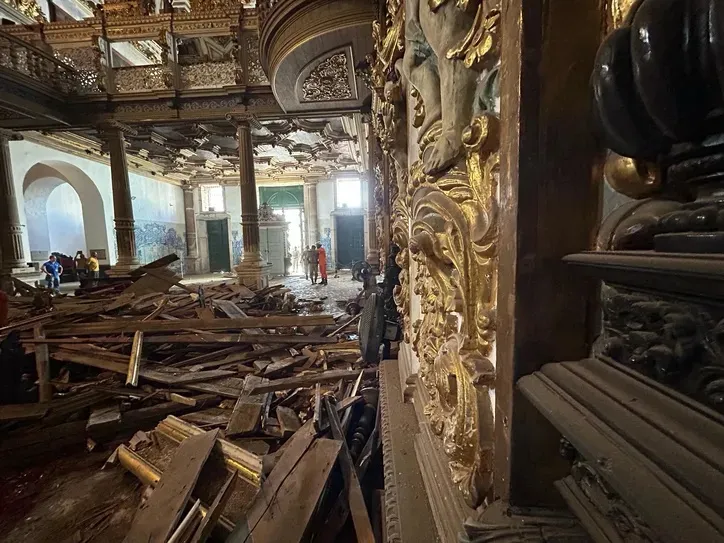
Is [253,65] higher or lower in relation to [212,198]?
higher

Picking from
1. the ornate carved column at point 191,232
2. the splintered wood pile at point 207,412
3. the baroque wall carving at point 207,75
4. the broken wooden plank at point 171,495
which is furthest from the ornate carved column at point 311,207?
the broken wooden plank at point 171,495

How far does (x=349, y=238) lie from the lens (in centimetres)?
1641

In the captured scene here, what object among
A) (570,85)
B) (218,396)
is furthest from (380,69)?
(218,396)

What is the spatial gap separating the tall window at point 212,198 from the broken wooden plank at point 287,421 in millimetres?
16424

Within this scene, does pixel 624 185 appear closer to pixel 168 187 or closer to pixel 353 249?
pixel 353 249

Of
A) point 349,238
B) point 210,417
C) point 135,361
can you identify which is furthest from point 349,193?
point 210,417

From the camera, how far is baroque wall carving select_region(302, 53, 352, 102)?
4355 mm

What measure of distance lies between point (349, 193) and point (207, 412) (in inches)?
557

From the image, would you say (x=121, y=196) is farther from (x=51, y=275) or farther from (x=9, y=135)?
(x=51, y=275)

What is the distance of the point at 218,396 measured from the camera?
10.3ft

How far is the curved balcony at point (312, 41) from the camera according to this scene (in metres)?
2.95

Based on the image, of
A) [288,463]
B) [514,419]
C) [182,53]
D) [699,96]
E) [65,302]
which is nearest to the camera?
[699,96]

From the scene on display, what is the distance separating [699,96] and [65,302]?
27.8ft

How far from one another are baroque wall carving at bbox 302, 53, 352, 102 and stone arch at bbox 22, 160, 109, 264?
10517mm
